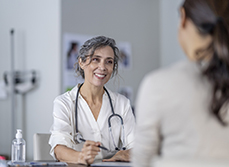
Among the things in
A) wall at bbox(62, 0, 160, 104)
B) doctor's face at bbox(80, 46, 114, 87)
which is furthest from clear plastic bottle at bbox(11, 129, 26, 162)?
wall at bbox(62, 0, 160, 104)

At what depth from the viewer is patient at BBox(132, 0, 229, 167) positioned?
2.73 feet

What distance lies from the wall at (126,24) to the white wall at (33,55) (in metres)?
0.22

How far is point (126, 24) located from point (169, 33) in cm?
67

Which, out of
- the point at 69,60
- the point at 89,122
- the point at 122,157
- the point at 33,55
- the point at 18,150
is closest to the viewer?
the point at 122,157

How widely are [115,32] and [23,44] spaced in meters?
1.21

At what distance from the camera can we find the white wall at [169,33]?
15.2 ft

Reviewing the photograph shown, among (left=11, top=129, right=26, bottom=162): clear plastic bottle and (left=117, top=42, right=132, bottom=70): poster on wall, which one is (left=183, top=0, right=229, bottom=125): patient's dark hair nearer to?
(left=11, top=129, right=26, bottom=162): clear plastic bottle

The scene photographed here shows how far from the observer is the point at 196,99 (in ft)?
2.72

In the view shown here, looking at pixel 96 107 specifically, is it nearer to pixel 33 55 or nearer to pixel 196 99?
pixel 196 99

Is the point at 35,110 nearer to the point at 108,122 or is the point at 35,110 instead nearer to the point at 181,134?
the point at 108,122

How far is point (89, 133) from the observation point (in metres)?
1.81

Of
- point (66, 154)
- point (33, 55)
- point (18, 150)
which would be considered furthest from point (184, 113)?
point (33, 55)

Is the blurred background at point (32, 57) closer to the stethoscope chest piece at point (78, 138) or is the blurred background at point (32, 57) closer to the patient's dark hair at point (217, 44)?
the stethoscope chest piece at point (78, 138)

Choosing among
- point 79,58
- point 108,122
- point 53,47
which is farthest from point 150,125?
point 53,47
